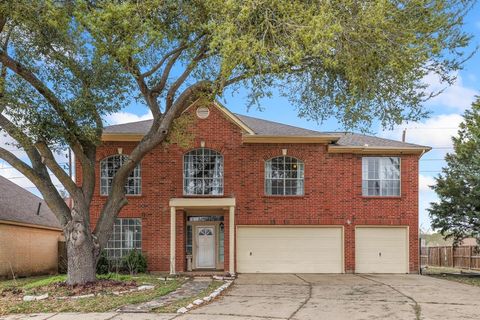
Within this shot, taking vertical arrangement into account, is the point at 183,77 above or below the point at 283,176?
above

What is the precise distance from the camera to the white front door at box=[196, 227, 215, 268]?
2077cm

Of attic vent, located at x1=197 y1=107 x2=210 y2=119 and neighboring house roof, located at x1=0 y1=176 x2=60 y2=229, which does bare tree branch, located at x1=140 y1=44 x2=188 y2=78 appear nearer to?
attic vent, located at x1=197 y1=107 x2=210 y2=119

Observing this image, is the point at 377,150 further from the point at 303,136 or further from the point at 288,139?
the point at 288,139

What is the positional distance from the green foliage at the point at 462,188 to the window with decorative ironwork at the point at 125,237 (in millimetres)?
11721

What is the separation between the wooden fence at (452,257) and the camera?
2597 cm

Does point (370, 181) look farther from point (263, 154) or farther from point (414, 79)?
point (414, 79)

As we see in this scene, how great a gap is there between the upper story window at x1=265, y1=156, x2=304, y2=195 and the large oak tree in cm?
538

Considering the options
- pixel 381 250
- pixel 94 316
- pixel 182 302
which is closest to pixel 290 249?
pixel 381 250

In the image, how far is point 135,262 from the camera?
1912 cm

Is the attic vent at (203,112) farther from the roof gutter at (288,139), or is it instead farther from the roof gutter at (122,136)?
the roof gutter at (122,136)

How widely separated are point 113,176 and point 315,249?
8580 millimetres

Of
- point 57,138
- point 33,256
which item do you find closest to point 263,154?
point 57,138

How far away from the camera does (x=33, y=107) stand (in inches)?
516

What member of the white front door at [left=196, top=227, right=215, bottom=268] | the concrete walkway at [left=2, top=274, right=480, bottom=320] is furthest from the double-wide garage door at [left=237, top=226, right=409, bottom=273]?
the concrete walkway at [left=2, top=274, right=480, bottom=320]
